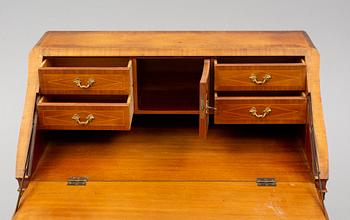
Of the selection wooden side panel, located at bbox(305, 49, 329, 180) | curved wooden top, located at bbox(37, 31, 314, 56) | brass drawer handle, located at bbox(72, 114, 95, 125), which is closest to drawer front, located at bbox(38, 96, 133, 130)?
brass drawer handle, located at bbox(72, 114, 95, 125)

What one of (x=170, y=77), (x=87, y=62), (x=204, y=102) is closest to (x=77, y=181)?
(x=87, y=62)

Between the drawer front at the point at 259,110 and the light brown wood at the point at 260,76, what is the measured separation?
0.07m

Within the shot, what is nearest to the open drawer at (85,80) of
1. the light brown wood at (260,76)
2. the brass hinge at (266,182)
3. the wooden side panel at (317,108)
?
the light brown wood at (260,76)

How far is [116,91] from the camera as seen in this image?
4.45 m

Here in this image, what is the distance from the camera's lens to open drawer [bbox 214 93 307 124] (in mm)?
4449

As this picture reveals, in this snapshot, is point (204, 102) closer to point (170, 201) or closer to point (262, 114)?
point (262, 114)

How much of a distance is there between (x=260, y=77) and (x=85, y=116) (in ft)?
2.95

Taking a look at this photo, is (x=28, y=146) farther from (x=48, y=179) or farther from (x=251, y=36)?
(x=251, y=36)

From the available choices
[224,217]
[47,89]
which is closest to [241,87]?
[224,217]

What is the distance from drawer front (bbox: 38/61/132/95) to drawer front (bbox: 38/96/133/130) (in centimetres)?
8

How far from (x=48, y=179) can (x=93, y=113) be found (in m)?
0.40

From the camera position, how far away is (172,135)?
4832 mm

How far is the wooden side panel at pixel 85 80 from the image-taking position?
4.41 metres

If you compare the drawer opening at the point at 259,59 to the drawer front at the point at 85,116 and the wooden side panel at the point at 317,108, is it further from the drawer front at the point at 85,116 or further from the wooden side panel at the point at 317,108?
the drawer front at the point at 85,116
